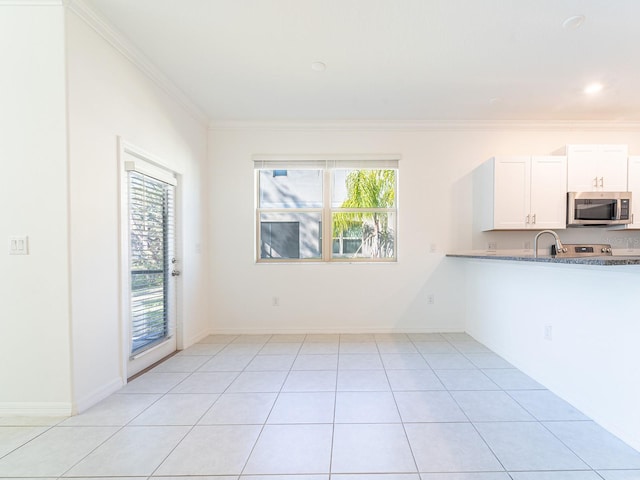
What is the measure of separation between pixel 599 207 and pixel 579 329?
2334mm

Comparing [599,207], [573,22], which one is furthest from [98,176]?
[599,207]

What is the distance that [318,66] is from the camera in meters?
2.85

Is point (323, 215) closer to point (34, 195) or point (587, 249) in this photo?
point (34, 195)

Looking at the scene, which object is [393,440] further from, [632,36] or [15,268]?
[632,36]

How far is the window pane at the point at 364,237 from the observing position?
4320 millimetres

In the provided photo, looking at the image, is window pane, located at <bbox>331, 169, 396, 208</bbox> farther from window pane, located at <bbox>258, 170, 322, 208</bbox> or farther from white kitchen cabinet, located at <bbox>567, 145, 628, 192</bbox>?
white kitchen cabinet, located at <bbox>567, 145, 628, 192</bbox>

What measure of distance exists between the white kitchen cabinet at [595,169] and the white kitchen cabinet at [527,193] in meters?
0.11

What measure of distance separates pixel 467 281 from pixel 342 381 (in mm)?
2337

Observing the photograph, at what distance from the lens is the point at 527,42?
2.50 m

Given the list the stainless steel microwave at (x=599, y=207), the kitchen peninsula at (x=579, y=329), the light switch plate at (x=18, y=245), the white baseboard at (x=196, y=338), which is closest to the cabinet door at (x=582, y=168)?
the stainless steel microwave at (x=599, y=207)

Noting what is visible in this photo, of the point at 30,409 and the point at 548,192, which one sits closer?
the point at 30,409

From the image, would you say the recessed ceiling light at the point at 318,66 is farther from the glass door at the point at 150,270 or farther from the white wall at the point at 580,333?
the white wall at the point at 580,333

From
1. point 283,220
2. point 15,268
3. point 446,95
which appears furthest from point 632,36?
point 15,268

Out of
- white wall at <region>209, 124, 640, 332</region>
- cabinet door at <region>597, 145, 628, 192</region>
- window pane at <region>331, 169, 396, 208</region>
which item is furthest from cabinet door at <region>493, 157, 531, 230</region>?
window pane at <region>331, 169, 396, 208</region>
